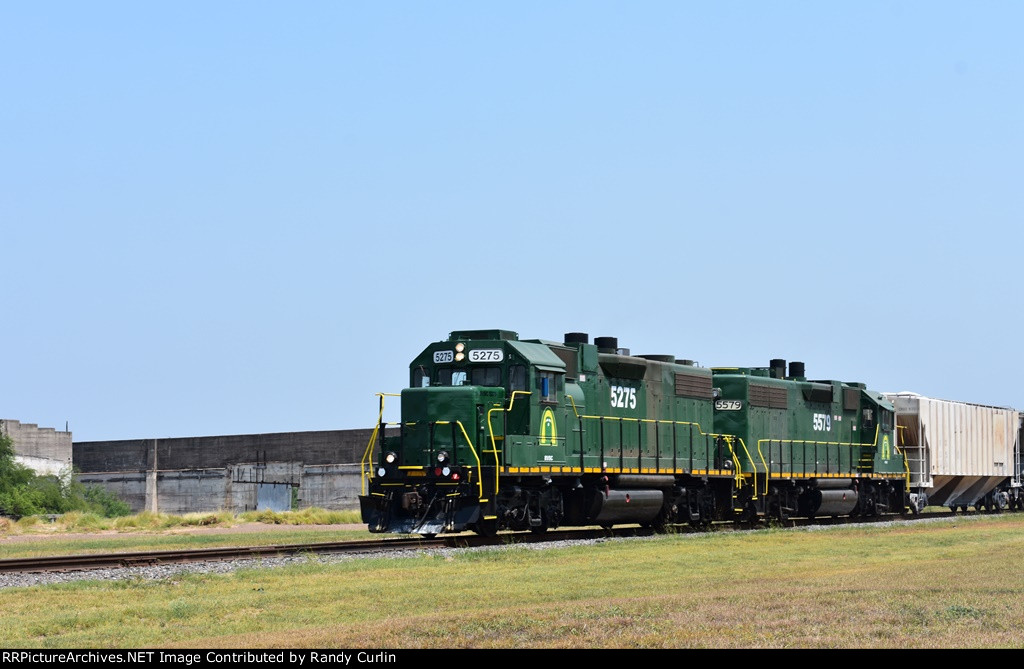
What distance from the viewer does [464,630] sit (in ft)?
36.1

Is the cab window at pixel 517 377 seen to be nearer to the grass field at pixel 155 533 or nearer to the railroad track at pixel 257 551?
the railroad track at pixel 257 551

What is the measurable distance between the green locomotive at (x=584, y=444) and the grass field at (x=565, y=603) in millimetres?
2107

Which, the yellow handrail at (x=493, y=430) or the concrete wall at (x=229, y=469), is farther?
the concrete wall at (x=229, y=469)

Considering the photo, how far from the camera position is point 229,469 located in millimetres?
56656

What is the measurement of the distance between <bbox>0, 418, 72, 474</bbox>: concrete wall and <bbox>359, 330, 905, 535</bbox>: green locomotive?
35.7 m

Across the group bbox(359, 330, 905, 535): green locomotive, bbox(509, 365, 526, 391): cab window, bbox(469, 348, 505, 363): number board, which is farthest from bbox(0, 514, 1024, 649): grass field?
bbox(469, 348, 505, 363): number board

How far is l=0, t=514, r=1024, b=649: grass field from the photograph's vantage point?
1055 centimetres

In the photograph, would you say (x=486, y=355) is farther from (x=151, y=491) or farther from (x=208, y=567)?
(x=151, y=491)

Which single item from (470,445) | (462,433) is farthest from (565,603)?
(462,433)

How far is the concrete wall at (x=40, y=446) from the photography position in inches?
2260

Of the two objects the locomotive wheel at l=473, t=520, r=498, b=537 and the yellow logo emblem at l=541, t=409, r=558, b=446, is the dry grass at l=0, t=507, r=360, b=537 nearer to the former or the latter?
the locomotive wheel at l=473, t=520, r=498, b=537

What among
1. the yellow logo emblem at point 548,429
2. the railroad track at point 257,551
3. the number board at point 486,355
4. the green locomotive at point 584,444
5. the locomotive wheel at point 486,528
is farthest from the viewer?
the yellow logo emblem at point 548,429

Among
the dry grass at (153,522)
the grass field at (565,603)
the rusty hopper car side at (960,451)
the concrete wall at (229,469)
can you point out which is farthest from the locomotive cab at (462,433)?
the concrete wall at (229,469)

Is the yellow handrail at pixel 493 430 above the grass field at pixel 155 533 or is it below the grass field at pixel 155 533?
above
